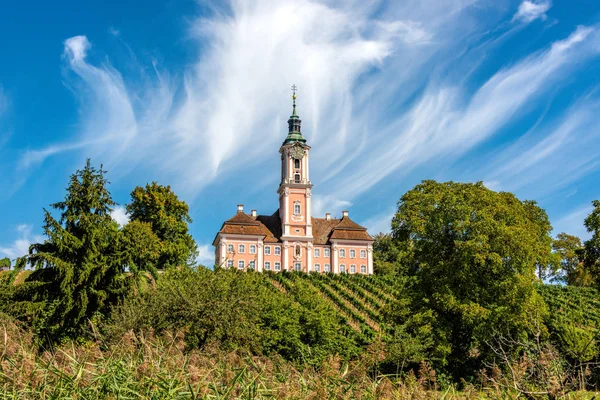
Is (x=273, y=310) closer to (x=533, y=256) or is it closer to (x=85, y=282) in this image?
(x=85, y=282)

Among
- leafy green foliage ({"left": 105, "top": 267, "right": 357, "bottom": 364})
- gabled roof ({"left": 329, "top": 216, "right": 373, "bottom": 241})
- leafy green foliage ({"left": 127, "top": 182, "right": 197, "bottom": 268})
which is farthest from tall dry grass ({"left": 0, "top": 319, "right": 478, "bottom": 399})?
gabled roof ({"left": 329, "top": 216, "right": 373, "bottom": 241})

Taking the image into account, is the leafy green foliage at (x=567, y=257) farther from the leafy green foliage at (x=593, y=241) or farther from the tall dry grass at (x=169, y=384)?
the tall dry grass at (x=169, y=384)

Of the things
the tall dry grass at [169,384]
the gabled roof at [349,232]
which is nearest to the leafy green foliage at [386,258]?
the gabled roof at [349,232]

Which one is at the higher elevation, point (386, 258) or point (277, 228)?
point (277, 228)

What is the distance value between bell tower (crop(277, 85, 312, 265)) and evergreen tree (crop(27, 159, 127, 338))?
42499mm

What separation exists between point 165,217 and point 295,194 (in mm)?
20676

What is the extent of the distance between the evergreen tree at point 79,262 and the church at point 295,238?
3954 centimetres

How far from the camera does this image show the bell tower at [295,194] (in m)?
67.5

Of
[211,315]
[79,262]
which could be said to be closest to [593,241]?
[211,315]

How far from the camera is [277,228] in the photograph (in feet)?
229

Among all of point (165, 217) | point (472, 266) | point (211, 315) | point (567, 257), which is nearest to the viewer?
point (211, 315)

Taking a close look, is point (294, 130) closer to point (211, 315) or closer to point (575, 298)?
point (575, 298)

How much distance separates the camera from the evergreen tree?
23.0 m

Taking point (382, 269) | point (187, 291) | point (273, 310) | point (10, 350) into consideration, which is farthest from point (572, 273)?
point (10, 350)
